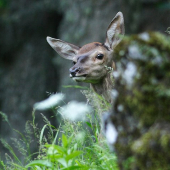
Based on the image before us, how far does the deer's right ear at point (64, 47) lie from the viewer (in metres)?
5.52

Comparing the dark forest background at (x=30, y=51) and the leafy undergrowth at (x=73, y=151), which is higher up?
the dark forest background at (x=30, y=51)

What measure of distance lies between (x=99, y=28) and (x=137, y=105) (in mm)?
8886

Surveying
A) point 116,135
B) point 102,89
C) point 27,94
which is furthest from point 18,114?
point 116,135

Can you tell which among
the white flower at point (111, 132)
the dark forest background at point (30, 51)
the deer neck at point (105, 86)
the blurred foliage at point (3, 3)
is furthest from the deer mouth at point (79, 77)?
the blurred foliage at point (3, 3)

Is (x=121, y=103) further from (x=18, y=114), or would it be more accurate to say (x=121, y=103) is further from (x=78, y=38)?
(x=18, y=114)

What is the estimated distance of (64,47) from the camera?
5.58 m

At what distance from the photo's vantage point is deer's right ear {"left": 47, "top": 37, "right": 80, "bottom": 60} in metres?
5.52

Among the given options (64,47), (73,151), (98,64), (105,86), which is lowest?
(73,151)

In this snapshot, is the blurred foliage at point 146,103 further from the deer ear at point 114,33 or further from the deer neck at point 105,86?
the deer ear at point 114,33

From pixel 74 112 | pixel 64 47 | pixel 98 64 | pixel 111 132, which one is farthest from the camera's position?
pixel 64 47

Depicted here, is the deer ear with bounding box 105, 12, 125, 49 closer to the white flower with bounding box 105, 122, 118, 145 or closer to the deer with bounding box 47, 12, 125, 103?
the deer with bounding box 47, 12, 125, 103

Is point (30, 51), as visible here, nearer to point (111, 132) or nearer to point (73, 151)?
point (73, 151)

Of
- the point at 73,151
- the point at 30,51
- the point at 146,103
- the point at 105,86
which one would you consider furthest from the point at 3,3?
the point at 146,103

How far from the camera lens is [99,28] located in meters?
10.7
